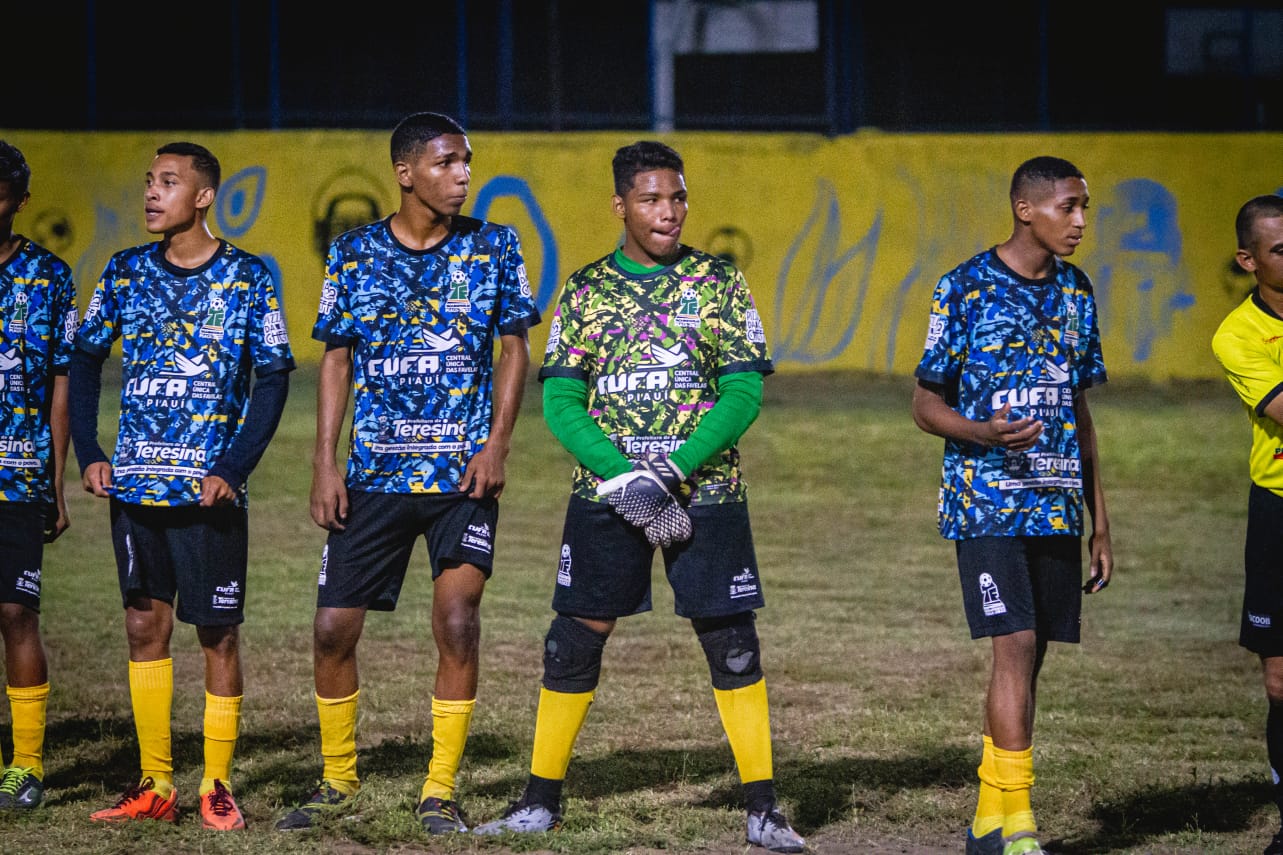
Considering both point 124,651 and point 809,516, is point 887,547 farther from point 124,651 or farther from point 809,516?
point 124,651

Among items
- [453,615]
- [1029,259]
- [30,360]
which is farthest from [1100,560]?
[30,360]

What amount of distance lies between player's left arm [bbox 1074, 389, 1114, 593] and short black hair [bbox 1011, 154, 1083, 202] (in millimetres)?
633

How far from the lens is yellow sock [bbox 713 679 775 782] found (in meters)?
5.00

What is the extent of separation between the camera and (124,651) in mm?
8023

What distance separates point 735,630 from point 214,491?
165cm

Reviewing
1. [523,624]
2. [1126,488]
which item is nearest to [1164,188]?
[1126,488]

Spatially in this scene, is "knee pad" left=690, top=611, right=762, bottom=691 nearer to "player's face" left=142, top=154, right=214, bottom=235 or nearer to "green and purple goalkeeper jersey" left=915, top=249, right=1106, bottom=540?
"green and purple goalkeeper jersey" left=915, top=249, right=1106, bottom=540

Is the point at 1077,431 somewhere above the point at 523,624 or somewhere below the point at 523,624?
above

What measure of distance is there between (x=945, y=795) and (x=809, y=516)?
23.1 ft

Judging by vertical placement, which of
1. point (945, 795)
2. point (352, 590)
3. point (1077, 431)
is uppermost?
point (1077, 431)

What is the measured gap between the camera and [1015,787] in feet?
15.5

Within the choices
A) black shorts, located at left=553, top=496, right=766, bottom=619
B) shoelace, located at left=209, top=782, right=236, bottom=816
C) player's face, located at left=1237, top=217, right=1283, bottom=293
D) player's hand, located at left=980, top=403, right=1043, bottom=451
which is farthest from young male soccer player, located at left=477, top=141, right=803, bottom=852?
player's face, located at left=1237, top=217, right=1283, bottom=293

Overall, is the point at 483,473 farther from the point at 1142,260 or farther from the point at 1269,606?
the point at 1142,260

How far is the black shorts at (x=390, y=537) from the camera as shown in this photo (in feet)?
17.0
